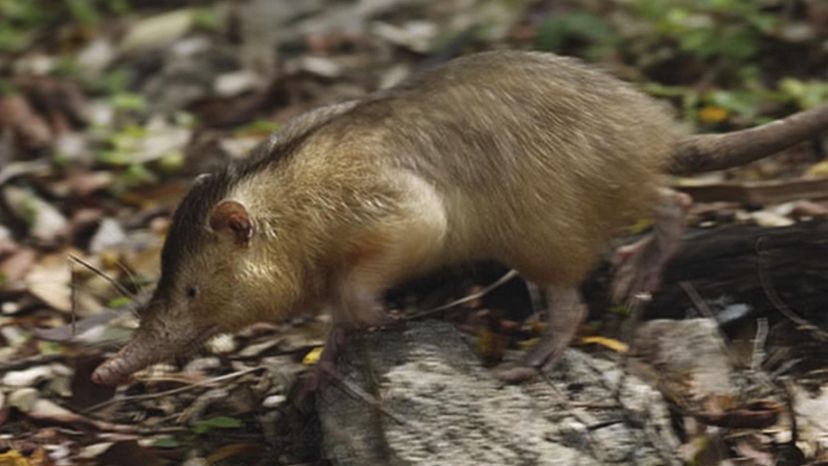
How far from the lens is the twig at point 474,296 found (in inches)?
214

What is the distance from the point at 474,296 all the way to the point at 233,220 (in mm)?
1066

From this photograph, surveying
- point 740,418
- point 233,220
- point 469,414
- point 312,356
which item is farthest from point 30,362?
point 740,418

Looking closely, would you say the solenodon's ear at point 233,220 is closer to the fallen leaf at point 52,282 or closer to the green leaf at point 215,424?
the green leaf at point 215,424

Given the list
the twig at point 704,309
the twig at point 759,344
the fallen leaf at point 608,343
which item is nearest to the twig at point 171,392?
the fallen leaf at point 608,343

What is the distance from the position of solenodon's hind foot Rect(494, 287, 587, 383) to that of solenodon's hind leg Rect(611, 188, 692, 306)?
1.08 ft

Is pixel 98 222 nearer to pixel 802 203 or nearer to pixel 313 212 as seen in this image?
pixel 313 212

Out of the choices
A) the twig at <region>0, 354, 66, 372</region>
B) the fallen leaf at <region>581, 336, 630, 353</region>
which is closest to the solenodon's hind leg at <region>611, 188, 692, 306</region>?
the fallen leaf at <region>581, 336, 630, 353</region>

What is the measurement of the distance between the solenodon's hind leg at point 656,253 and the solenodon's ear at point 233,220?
1.47 metres

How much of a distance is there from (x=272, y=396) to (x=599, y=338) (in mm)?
1212

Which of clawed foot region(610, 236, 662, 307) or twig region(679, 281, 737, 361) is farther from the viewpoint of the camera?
clawed foot region(610, 236, 662, 307)

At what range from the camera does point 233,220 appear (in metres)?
4.91

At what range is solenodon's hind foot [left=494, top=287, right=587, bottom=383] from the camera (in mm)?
4918

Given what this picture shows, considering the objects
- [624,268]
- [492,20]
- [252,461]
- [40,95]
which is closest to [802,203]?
[624,268]

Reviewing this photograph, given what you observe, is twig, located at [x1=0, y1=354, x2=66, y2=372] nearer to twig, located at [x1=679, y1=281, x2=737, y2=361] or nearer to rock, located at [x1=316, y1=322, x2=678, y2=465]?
rock, located at [x1=316, y1=322, x2=678, y2=465]
